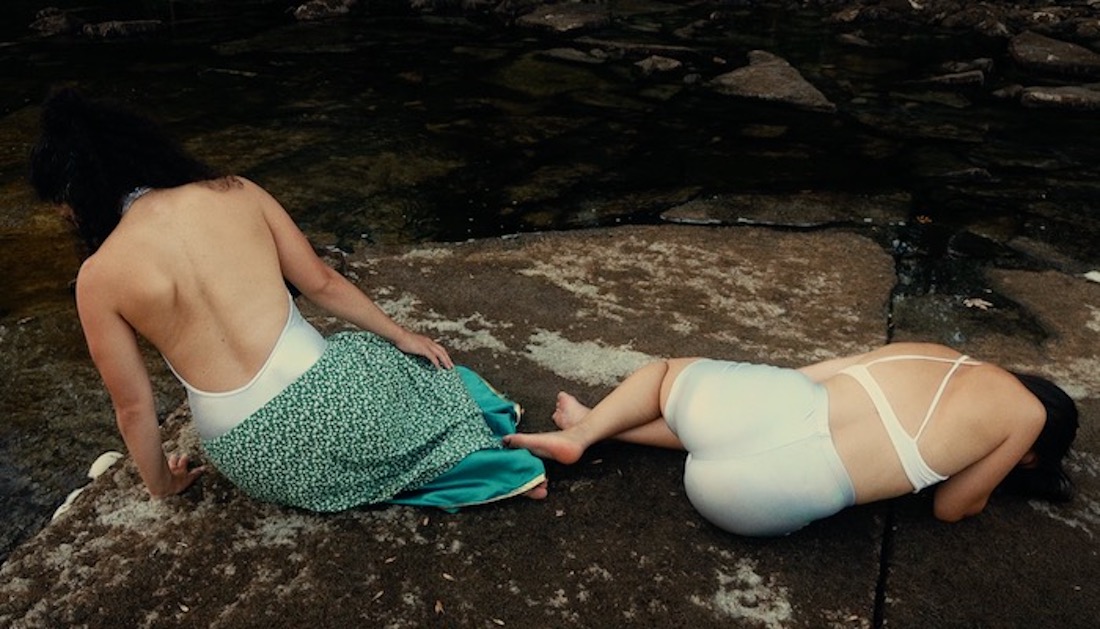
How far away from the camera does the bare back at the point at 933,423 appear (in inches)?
86.4

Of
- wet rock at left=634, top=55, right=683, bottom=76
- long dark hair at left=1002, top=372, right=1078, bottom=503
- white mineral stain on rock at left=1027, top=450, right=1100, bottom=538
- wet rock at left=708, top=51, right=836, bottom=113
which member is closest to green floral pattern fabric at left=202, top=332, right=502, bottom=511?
long dark hair at left=1002, top=372, right=1078, bottom=503

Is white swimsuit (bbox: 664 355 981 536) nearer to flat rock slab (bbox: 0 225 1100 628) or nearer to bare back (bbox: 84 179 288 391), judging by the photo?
flat rock slab (bbox: 0 225 1100 628)

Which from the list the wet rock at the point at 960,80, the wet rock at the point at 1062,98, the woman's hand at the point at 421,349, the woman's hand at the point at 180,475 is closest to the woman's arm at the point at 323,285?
the woman's hand at the point at 421,349

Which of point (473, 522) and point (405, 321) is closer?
point (473, 522)

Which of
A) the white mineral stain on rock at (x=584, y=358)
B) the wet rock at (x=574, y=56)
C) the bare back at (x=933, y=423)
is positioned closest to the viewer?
the bare back at (x=933, y=423)

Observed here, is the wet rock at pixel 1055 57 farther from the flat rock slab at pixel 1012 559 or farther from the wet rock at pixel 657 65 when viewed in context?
the flat rock slab at pixel 1012 559

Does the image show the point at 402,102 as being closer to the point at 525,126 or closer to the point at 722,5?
the point at 525,126

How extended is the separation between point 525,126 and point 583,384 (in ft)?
12.5

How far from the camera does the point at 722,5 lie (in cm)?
1089

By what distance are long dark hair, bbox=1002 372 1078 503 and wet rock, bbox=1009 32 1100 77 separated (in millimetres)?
6702

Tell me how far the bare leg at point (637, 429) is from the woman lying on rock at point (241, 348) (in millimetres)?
284

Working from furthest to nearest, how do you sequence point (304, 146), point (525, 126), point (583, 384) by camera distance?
point (525, 126), point (304, 146), point (583, 384)

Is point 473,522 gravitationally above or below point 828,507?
below

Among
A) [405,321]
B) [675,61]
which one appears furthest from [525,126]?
[405,321]
